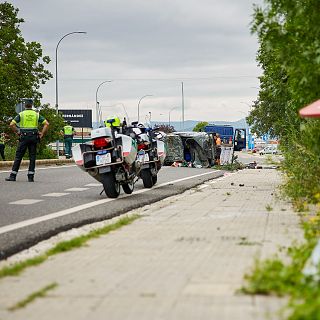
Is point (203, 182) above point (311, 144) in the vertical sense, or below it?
below

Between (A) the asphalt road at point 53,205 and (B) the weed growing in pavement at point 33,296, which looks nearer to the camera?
(B) the weed growing in pavement at point 33,296

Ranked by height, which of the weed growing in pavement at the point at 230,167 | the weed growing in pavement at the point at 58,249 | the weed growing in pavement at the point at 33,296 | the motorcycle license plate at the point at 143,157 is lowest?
the weed growing in pavement at the point at 230,167

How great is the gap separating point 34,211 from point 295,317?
7909 mm

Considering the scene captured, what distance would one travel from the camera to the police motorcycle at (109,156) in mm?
13953

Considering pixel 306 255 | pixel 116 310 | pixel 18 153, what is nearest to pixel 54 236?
pixel 306 255

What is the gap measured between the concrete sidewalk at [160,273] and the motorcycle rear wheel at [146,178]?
719 cm

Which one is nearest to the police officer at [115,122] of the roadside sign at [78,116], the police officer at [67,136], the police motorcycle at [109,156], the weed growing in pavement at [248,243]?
the police motorcycle at [109,156]

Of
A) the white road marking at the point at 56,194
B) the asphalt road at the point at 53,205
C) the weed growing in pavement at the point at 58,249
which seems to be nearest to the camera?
the weed growing in pavement at the point at 58,249

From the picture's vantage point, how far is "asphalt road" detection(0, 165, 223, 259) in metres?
8.86

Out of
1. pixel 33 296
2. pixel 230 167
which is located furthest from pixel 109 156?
pixel 230 167

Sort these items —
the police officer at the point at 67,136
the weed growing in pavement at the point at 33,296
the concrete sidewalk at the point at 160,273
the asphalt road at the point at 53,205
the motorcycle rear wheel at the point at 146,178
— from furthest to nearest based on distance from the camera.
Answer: the police officer at the point at 67,136 → the motorcycle rear wheel at the point at 146,178 → the asphalt road at the point at 53,205 → the weed growing in pavement at the point at 33,296 → the concrete sidewalk at the point at 160,273

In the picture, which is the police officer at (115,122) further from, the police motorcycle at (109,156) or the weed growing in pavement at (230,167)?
the weed growing in pavement at (230,167)

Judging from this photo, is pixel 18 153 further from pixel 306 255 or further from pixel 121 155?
pixel 306 255

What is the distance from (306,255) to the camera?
19.4 ft
